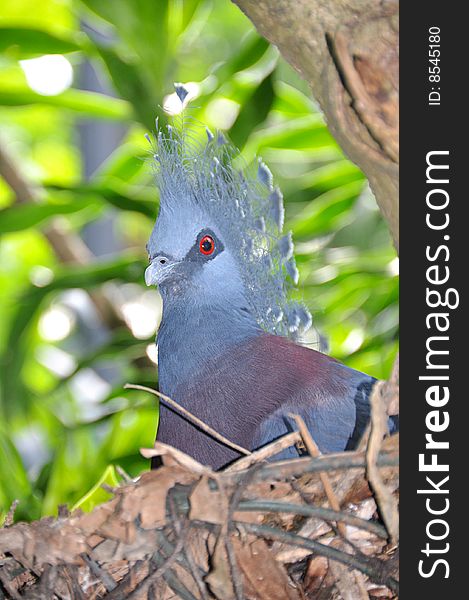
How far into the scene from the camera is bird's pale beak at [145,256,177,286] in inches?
38.4

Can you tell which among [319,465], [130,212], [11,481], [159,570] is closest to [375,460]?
[319,465]

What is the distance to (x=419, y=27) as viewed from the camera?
702 millimetres

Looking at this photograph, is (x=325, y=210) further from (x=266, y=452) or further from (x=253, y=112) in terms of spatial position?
(x=266, y=452)

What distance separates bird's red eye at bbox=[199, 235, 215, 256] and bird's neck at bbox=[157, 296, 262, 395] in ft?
0.22

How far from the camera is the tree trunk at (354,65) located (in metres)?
0.73

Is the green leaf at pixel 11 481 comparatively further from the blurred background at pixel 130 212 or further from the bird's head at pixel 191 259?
the bird's head at pixel 191 259

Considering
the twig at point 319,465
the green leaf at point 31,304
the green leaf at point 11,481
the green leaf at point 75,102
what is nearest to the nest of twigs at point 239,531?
the twig at point 319,465

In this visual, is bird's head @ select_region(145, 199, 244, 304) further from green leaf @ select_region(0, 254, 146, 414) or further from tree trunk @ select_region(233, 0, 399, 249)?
green leaf @ select_region(0, 254, 146, 414)

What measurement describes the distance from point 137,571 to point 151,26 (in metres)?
0.90

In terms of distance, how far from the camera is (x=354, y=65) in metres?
0.74

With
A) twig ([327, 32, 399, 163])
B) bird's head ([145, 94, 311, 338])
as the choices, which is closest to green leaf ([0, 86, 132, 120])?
bird's head ([145, 94, 311, 338])

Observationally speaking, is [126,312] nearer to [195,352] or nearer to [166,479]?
[195,352]

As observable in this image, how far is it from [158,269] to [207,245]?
74 millimetres

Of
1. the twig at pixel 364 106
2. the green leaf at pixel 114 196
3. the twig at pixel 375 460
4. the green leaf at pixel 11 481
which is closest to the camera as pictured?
the twig at pixel 375 460
